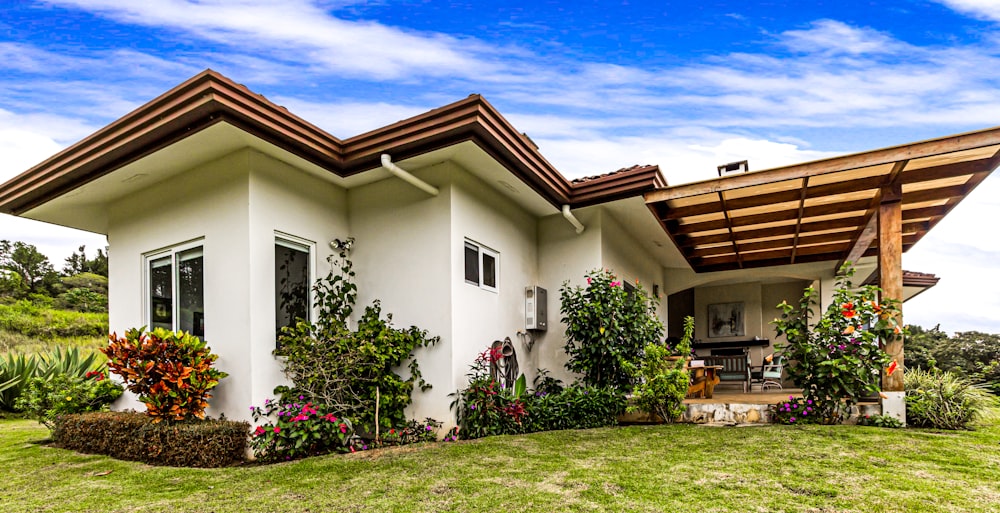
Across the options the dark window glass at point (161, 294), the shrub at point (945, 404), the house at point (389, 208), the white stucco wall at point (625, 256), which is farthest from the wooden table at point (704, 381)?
the dark window glass at point (161, 294)

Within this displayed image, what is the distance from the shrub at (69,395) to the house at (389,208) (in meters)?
0.76

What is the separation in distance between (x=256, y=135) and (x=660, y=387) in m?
5.35

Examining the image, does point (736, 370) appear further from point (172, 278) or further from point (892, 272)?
point (172, 278)

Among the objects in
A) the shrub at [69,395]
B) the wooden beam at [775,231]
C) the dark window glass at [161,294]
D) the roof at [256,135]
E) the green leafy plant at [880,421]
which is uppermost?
the roof at [256,135]

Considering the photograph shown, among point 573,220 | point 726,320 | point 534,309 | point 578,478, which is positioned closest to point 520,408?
point 534,309

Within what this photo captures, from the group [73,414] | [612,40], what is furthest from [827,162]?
[73,414]

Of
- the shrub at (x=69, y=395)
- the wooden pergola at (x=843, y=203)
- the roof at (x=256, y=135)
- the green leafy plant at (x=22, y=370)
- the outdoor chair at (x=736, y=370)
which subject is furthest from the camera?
the outdoor chair at (x=736, y=370)

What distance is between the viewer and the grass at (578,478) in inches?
147

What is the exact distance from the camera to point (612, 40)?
7.67 meters

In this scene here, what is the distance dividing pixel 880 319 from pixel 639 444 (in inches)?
129

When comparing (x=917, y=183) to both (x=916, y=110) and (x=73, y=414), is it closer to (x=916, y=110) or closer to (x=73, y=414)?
(x=916, y=110)

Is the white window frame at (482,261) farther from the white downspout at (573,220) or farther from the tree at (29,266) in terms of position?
the tree at (29,266)

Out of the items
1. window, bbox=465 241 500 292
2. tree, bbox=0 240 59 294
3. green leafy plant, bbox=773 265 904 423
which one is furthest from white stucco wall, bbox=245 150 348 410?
tree, bbox=0 240 59 294

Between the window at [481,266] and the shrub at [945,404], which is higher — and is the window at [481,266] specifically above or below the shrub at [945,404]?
above
